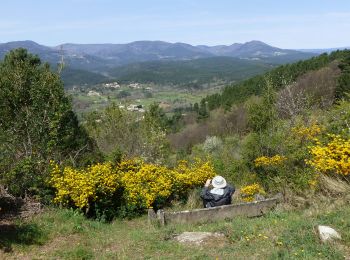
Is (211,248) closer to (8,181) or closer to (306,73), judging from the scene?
(8,181)

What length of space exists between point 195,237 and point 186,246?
1.34ft

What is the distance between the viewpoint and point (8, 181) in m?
9.28

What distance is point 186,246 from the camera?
247 inches

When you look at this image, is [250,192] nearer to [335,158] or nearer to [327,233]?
[335,158]

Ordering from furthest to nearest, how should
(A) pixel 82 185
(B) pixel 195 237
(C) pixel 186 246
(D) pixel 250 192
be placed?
(D) pixel 250 192
(A) pixel 82 185
(B) pixel 195 237
(C) pixel 186 246

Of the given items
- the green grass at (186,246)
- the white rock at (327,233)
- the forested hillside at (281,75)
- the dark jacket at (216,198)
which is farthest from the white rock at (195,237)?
the forested hillside at (281,75)

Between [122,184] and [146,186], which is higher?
[122,184]

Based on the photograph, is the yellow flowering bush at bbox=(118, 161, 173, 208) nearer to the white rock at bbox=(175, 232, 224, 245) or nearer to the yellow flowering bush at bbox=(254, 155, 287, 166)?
the yellow flowering bush at bbox=(254, 155, 287, 166)

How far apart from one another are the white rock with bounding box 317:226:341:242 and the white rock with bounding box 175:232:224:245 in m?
1.56

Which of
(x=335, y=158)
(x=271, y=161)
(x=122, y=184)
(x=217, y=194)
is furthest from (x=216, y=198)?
(x=271, y=161)

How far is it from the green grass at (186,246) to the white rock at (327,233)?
0.09 m

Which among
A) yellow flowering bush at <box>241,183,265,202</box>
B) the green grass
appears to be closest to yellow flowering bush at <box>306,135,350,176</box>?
the green grass

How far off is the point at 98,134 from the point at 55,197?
17.6m

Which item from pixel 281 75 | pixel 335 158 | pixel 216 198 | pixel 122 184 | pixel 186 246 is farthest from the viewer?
pixel 281 75
